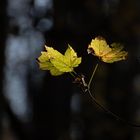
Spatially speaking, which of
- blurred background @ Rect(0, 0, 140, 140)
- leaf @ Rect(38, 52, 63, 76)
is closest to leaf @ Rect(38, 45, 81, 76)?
leaf @ Rect(38, 52, 63, 76)

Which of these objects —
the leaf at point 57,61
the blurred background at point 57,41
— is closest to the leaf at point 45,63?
the leaf at point 57,61

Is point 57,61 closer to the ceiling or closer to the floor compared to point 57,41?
closer to the floor

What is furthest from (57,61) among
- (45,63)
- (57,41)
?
(57,41)

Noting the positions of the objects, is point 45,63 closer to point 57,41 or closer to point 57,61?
point 57,61

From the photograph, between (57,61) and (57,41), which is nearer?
(57,61)

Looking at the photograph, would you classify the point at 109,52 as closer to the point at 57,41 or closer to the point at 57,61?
the point at 57,61

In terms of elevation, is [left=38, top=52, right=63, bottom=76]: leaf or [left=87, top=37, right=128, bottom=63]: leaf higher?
[left=38, top=52, right=63, bottom=76]: leaf

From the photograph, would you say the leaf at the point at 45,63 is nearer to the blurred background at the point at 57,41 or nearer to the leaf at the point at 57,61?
the leaf at the point at 57,61

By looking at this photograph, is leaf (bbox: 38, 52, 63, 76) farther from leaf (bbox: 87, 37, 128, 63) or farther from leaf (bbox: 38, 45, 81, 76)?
leaf (bbox: 87, 37, 128, 63)

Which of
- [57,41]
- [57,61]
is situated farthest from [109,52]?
[57,41]
